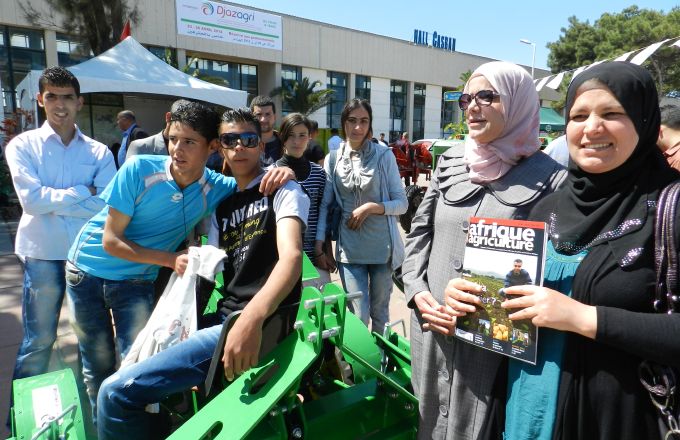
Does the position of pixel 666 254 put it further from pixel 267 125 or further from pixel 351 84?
pixel 351 84

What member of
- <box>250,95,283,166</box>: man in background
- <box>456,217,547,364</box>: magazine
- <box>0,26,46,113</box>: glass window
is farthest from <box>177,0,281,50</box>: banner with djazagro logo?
<box>456,217,547,364</box>: magazine

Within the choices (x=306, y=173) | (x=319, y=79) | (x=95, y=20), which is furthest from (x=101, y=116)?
(x=306, y=173)

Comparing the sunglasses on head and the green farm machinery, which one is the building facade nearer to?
the sunglasses on head

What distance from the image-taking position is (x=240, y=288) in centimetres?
196

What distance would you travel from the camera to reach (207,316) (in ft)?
7.00

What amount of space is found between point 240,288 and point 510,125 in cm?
125

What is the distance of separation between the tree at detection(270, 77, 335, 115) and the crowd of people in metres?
27.7

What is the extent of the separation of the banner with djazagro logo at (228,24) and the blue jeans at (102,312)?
26527mm

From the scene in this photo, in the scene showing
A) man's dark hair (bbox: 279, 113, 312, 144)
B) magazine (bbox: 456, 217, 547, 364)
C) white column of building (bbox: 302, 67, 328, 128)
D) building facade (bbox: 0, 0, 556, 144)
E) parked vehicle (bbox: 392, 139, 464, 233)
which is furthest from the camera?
white column of building (bbox: 302, 67, 328, 128)

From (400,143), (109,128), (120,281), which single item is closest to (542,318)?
(120,281)

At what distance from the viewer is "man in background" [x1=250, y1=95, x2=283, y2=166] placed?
13.5ft

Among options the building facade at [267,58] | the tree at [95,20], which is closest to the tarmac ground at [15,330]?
the building facade at [267,58]

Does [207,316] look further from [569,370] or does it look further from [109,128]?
[109,128]

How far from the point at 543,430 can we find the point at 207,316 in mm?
1452
